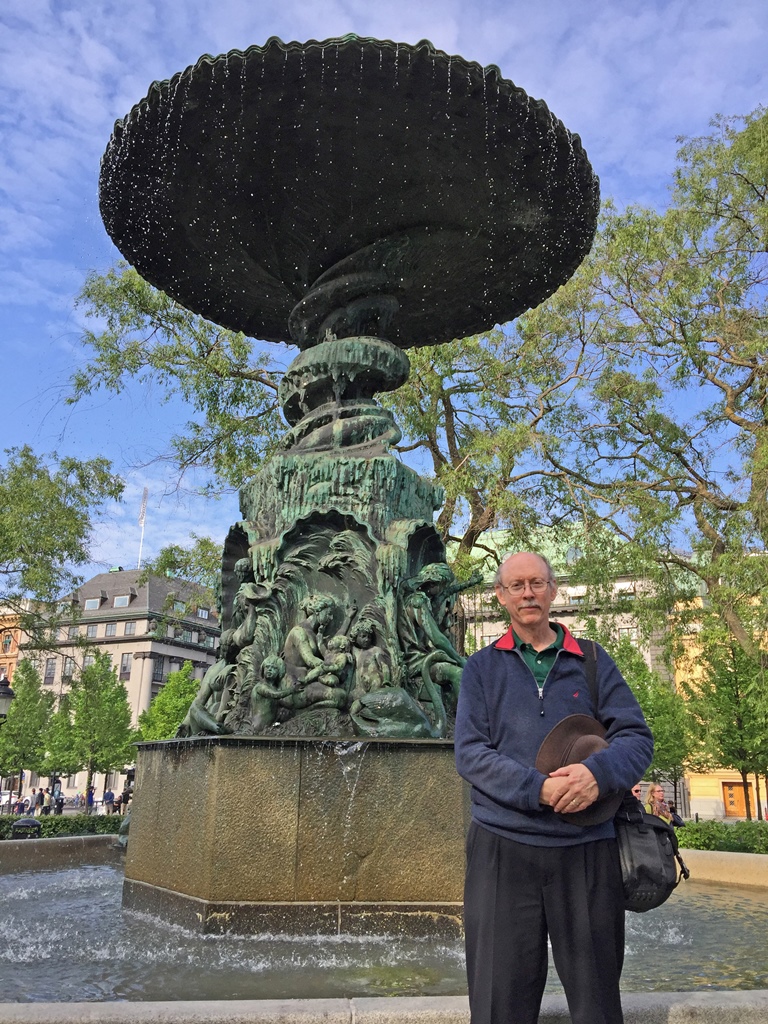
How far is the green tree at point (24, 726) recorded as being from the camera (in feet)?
156

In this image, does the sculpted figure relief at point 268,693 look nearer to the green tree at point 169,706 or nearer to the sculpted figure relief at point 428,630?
the sculpted figure relief at point 428,630

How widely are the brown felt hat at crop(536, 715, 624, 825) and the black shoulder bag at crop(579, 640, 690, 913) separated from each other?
0.06 meters

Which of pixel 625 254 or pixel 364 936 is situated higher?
pixel 625 254

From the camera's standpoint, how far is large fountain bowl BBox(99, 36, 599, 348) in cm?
712

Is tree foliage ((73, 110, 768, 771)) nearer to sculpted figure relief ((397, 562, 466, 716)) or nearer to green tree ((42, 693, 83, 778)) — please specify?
sculpted figure relief ((397, 562, 466, 716))

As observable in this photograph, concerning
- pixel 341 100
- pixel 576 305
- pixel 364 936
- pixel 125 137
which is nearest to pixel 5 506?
pixel 576 305

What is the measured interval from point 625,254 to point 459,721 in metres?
18.0

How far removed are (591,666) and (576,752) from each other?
0.31 meters

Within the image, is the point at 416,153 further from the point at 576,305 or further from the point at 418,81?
the point at 576,305

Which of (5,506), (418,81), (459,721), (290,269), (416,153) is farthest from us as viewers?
(5,506)

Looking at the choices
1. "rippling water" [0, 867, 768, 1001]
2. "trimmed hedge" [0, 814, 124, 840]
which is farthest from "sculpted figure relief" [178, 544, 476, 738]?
"trimmed hedge" [0, 814, 124, 840]

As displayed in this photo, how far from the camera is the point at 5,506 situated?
72.2 ft

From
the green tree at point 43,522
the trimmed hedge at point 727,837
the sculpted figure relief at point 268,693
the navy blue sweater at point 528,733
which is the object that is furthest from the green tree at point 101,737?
the navy blue sweater at point 528,733

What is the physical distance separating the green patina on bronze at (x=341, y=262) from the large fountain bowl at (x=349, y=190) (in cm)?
2
